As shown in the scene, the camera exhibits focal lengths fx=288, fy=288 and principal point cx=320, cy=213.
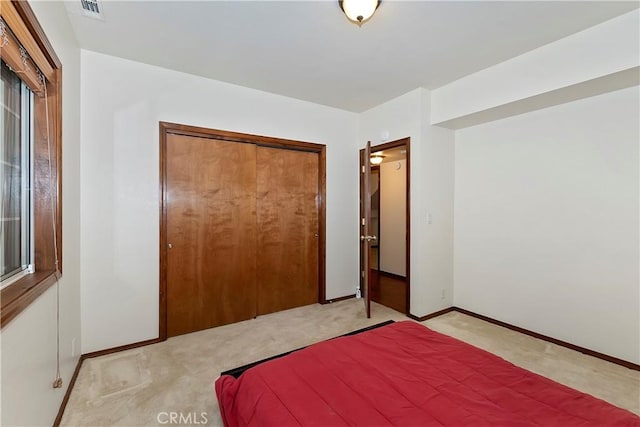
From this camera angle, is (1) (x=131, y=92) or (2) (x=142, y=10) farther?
(1) (x=131, y=92)

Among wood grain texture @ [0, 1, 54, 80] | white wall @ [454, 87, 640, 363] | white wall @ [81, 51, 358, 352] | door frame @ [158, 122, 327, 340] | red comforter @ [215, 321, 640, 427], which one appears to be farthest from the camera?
door frame @ [158, 122, 327, 340]

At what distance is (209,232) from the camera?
3045mm

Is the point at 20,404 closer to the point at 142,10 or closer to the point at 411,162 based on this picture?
the point at 142,10

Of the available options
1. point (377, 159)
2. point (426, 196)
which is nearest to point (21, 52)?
point (426, 196)

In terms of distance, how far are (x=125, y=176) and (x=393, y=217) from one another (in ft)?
13.8

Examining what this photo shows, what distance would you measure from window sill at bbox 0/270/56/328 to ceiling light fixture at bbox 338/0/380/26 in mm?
2300

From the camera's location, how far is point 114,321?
8.42 ft

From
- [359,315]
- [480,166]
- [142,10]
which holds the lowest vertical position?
[359,315]

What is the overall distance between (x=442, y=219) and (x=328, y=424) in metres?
2.93

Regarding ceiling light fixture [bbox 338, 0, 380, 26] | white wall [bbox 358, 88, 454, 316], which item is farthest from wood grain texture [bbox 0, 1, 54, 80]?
white wall [bbox 358, 88, 454, 316]

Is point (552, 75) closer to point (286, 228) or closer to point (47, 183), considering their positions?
point (286, 228)

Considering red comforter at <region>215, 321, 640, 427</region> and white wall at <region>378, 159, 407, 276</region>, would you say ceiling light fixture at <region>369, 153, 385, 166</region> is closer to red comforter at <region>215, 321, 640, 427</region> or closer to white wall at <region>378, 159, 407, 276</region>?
white wall at <region>378, 159, 407, 276</region>

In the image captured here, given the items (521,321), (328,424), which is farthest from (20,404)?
(521,321)

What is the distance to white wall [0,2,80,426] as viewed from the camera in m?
1.19
